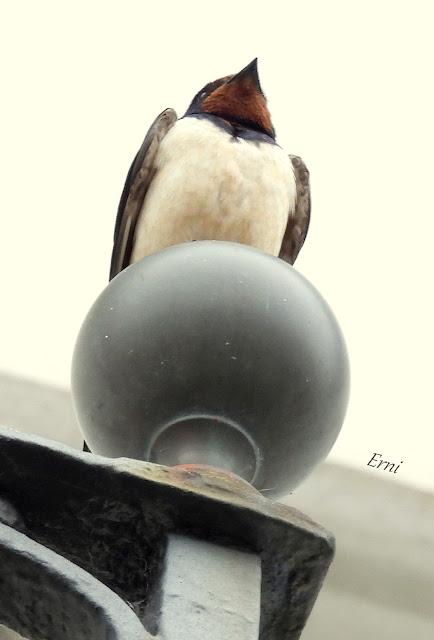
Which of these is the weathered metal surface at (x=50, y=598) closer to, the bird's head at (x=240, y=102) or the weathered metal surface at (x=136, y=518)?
the weathered metal surface at (x=136, y=518)

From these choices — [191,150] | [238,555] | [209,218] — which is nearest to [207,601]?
[238,555]

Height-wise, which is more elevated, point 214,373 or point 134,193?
point 214,373

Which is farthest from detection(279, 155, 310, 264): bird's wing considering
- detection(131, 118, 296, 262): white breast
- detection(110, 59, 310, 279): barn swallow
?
detection(131, 118, 296, 262): white breast

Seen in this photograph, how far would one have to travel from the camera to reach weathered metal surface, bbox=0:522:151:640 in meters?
0.75

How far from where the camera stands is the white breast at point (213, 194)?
2.55m

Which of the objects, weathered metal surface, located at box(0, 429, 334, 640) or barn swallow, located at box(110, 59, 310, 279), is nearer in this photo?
weathered metal surface, located at box(0, 429, 334, 640)

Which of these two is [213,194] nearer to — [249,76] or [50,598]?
[249,76]

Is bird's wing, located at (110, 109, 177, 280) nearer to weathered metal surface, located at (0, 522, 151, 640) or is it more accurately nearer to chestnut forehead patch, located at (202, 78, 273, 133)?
chestnut forehead patch, located at (202, 78, 273, 133)

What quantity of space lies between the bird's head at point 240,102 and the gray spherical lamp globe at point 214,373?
1.87m

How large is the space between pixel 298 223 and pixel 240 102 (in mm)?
356

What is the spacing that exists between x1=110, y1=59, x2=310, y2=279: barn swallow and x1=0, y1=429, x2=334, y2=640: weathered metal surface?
5.53 ft

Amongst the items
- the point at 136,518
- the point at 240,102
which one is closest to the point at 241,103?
the point at 240,102

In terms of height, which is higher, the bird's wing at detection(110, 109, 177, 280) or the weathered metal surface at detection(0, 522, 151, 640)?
the weathered metal surface at detection(0, 522, 151, 640)

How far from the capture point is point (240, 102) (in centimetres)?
311
